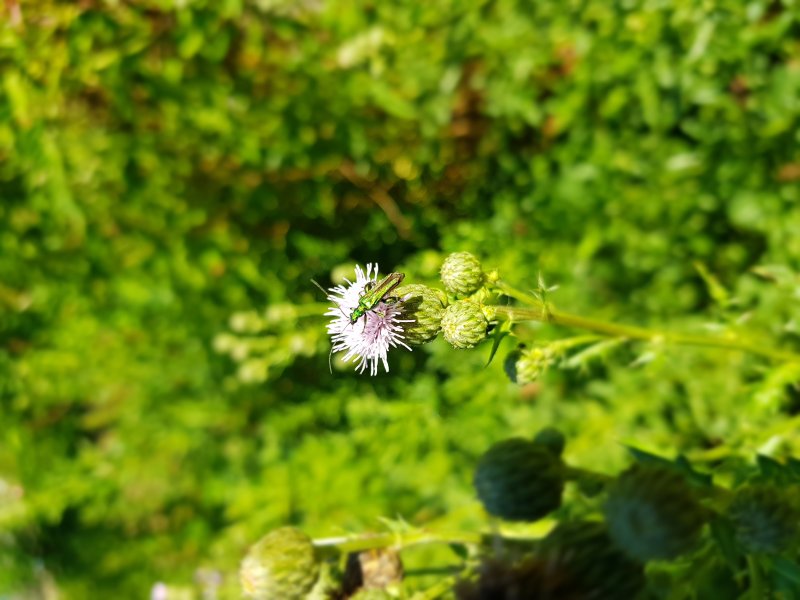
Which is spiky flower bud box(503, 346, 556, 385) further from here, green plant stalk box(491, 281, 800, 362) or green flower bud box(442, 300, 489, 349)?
green flower bud box(442, 300, 489, 349)

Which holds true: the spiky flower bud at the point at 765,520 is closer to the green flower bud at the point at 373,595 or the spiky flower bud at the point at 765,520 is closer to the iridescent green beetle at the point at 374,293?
the green flower bud at the point at 373,595

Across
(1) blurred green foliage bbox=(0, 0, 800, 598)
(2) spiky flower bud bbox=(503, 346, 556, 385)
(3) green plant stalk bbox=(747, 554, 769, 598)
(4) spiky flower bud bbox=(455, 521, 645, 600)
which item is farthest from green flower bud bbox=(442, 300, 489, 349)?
(1) blurred green foliage bbox=(0, 0, 800, 598)

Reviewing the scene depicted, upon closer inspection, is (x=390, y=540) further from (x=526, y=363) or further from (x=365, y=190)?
(x=365, y=190)

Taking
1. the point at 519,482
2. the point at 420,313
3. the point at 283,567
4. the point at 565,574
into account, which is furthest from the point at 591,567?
the point at 283,567

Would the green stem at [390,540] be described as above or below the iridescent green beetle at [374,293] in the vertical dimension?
below

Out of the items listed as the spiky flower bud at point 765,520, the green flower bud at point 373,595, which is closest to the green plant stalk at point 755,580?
the spiky flower bud at point 765,520

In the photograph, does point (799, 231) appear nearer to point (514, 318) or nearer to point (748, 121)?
point (748, 121)

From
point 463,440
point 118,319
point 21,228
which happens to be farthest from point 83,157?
point 463,440
